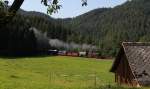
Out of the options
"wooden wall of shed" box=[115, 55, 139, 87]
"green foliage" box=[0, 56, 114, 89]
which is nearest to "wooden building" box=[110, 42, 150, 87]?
"wooden wall of shed" box=[115, 55, 139, 87]

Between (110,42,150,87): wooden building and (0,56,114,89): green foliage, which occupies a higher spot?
(110,42,150,87): wooden building

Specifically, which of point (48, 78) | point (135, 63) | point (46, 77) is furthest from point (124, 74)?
point (46, 77)

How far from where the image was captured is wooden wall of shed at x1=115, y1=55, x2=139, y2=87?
39.0 meters

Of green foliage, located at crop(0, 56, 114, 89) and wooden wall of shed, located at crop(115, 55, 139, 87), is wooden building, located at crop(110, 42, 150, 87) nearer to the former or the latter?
wooden wall of shed, located at crop(115, 55, 139, 87)

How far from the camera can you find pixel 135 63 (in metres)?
36.7

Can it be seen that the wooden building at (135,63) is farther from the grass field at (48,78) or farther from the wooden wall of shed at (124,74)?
the grass field at (48,78)

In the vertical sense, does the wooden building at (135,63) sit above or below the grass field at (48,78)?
above

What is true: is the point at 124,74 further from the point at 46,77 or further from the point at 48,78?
the point at 46,77

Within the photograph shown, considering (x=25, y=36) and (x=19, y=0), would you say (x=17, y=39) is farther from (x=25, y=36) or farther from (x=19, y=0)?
(x=19, y=0)

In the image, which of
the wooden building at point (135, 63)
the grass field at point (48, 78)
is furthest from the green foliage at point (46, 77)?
the wooden building at point (135, 63)

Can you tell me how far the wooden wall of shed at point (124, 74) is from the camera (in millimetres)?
39000

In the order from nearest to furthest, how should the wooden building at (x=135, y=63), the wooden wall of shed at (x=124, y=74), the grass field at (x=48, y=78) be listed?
1. the grass field at (x=48, y=78)
2. the wooden building at (x=135, y=63)
3. the wooden wall of shed at (x=124, y=74)

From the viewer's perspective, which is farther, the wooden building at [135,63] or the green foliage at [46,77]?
the wooden building at [135,63]

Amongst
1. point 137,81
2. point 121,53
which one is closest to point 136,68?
point 137,81
